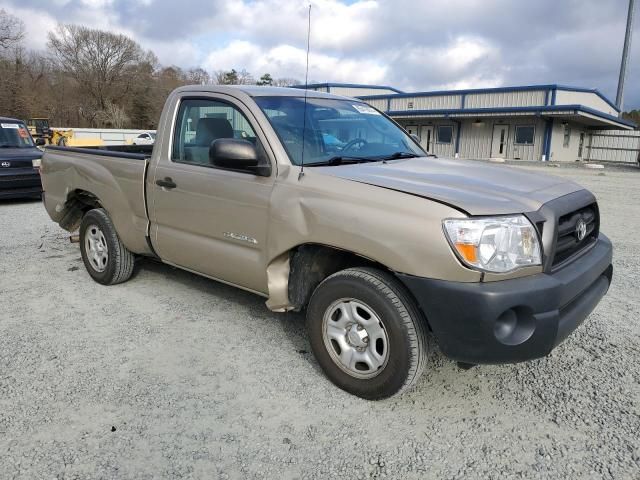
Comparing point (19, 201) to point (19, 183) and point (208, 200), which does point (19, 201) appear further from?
point (208, 200)

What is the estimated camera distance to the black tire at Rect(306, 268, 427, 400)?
2.79 metres

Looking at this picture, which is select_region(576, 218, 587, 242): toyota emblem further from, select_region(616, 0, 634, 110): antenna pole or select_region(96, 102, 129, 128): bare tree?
select_region(96, 102, 129, 128): bare tree

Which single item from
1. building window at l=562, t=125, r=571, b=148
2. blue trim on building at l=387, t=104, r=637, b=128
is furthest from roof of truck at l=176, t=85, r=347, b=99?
building window at l=562, t=125, r=571, b=148

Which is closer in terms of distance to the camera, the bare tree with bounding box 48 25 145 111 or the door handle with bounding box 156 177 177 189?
the door handle with bounding box 156 177 177 189

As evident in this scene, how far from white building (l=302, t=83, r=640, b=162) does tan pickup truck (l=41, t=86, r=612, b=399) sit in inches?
1127

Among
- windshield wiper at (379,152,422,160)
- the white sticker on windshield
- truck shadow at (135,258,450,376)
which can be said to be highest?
the white sticker on windshield

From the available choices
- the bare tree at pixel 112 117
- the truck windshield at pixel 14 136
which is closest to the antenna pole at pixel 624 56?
the truck windshield at pixel 14 136

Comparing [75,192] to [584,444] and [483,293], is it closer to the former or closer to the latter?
[483,293]

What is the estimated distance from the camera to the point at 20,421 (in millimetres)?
2844

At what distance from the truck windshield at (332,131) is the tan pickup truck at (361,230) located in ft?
0.05

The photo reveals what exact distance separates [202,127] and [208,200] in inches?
26.4

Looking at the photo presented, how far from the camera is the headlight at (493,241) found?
2576 mm

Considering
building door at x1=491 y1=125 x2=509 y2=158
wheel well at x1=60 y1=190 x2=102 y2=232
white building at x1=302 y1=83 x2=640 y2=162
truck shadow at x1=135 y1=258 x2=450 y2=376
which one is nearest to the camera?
truck shadow at x1=135 y1=258 x2=450 y2=376

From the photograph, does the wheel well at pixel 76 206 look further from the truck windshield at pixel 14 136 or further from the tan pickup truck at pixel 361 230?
the truck windshield at pixel 14 136
